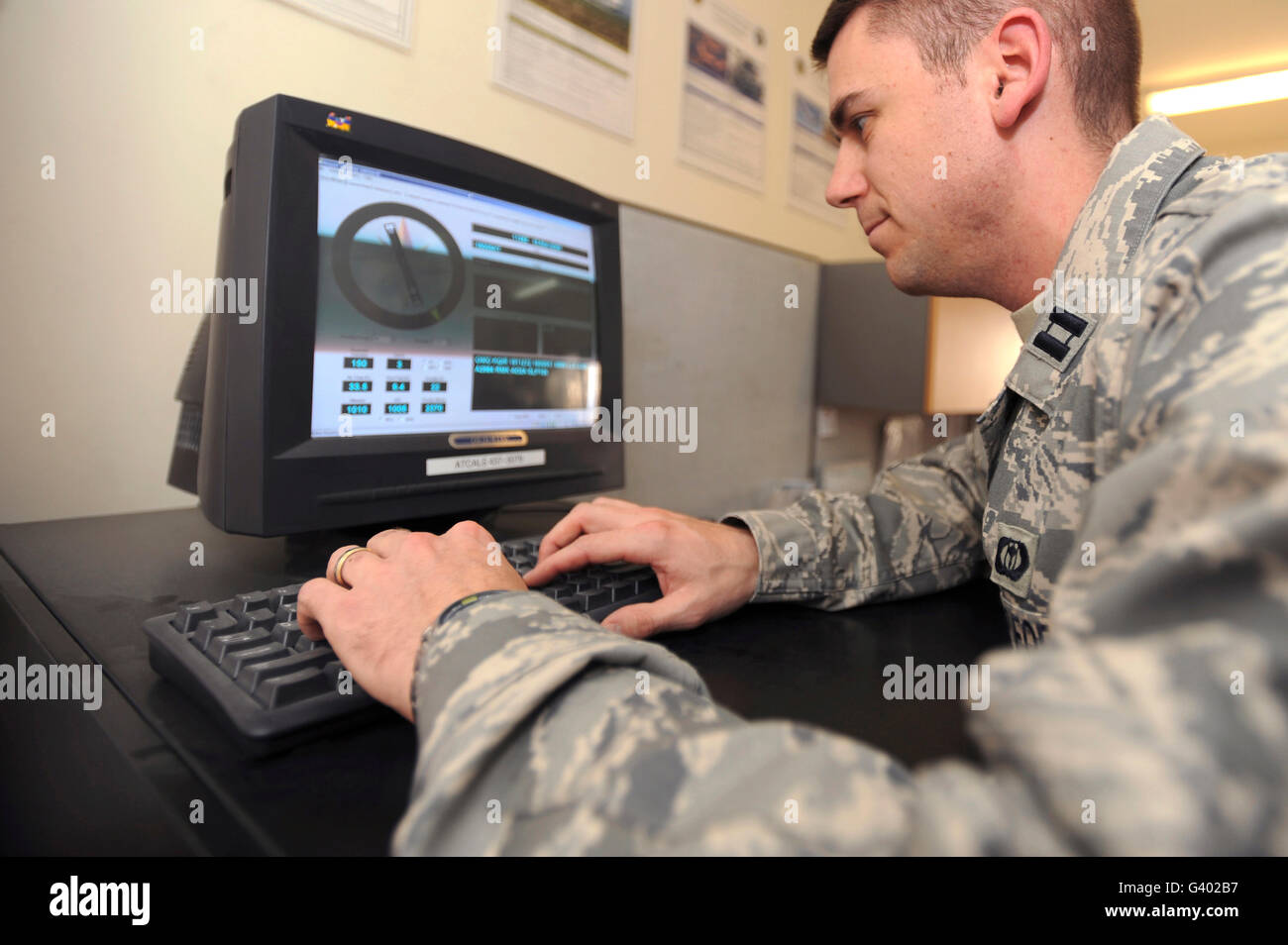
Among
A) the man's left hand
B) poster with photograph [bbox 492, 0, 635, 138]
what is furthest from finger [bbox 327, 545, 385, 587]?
poster with photograph [bbox 492, 0, 635, 138]

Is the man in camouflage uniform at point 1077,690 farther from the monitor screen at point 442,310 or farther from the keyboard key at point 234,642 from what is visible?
the monitor screen at point 442,310

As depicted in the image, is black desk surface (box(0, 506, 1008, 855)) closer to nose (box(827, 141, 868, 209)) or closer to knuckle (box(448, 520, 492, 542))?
knuckle (box(448, 520, 492, 542))

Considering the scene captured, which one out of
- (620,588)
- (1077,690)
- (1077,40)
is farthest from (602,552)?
(1077,40)

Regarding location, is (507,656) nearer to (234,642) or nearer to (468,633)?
(468,633)

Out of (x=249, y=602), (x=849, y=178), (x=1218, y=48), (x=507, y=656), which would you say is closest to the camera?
(x=507, y=656)

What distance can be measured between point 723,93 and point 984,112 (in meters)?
0.97

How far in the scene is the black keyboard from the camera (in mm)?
312

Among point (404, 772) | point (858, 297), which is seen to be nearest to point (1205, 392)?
point (404, 772)

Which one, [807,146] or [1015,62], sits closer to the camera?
[1015,62]

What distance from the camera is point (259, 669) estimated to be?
0.33 metres

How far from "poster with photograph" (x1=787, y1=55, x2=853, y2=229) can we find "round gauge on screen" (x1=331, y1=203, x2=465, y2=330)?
1.29m

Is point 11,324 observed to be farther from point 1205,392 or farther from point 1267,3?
point 1267,3

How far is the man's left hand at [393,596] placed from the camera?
34cm
